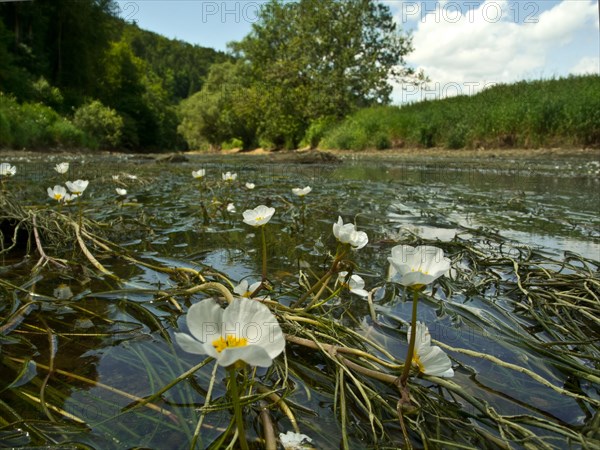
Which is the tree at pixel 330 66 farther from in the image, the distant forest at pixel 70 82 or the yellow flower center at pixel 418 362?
the yellow flower center at pixel 418 362

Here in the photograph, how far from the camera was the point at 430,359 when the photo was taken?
2.76ft

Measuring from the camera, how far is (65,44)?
26.3 metres

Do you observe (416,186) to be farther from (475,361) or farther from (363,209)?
(475,361)

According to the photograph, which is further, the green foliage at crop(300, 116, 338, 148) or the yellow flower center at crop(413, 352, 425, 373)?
the green foliage at crop(300, 116, 338, 148)

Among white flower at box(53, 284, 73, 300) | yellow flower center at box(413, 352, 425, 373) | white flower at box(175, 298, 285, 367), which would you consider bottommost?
white flower at box(53, 284, 73, 300)

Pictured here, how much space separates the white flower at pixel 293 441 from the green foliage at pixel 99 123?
67.0ft

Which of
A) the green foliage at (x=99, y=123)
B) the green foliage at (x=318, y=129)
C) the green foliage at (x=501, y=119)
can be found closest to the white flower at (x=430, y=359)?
the green foliage at (x=501, y=119)

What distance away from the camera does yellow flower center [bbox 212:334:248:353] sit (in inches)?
25.4

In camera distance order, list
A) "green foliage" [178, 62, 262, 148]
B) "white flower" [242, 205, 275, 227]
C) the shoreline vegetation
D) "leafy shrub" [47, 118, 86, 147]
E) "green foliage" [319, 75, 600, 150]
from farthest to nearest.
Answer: "green foliage" [178, 62, 262, 148], "leafy shrub" [47, 118, 86, 147], the shoreline vegetation, "green foliage" [319, 75, 600, 150], "white flower" [242, 205, 275, 227]

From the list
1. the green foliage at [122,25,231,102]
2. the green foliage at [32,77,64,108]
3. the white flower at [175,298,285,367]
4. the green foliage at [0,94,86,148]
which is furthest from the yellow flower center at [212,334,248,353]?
the green foliage at [122,25,231,102]

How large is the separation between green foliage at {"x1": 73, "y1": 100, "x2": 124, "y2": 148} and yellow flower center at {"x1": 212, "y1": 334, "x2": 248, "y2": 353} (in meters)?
20.4

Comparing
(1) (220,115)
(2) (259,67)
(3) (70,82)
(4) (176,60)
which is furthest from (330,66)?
(4) (176,60)

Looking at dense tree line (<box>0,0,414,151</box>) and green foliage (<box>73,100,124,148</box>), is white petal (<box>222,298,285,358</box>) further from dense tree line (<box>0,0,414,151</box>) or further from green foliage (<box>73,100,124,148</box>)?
green foliage (<box>73,100,124,148</box>)

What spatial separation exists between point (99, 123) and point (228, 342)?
73.6ft
